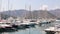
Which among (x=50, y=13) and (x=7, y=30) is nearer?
(x=7, y=30)

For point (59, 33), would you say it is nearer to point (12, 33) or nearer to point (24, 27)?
point (12, 33)

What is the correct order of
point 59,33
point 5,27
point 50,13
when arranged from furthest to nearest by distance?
1. point 50,13
2. point 5,27
3. point 59,33

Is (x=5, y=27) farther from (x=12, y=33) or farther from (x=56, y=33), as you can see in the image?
(x=56, y=33)

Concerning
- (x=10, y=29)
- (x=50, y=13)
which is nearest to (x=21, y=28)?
(x=10, y=29)

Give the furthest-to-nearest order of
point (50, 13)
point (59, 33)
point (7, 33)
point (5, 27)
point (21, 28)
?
point (50, 13) → point (21, 28) → point (5, 27) → point (7, 33) → point (59, 33)

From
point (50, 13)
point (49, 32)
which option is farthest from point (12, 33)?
point (50, 13)

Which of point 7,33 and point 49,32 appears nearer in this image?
point 49,32

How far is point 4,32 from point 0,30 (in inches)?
30.6

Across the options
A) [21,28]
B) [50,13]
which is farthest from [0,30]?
[50,13]


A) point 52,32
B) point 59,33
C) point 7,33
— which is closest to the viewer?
point 59,33

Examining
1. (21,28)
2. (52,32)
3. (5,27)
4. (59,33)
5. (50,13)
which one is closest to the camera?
(59,33)

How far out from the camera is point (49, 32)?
26203mm

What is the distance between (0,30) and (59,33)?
12864 mm

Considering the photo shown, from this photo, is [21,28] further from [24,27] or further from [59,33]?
[59,33]
